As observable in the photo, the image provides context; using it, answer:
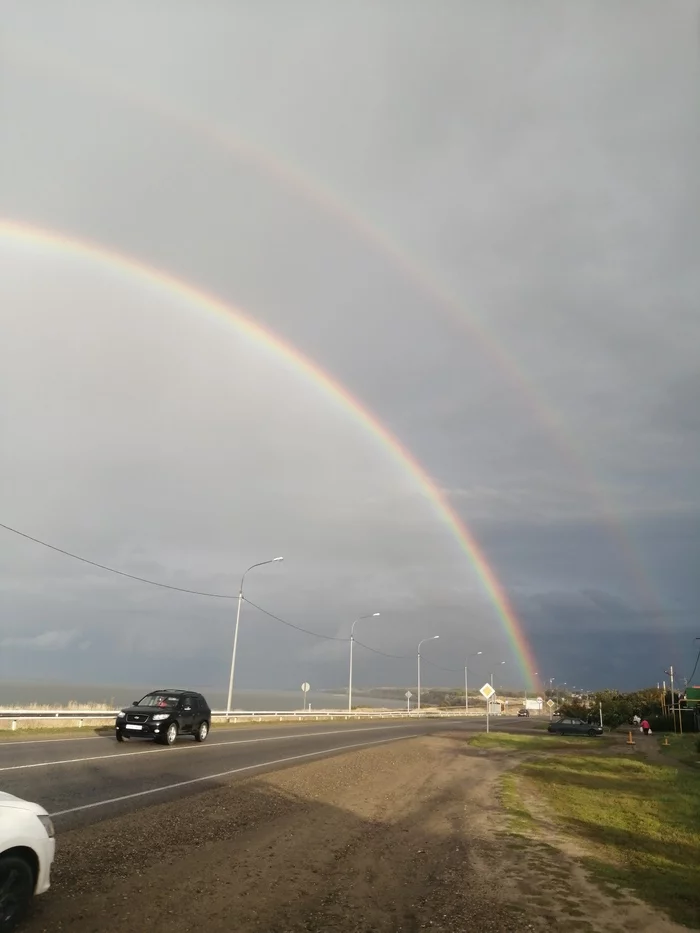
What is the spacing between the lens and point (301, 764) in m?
19.4

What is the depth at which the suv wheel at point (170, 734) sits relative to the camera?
2319cm

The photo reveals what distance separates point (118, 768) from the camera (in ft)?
52.2

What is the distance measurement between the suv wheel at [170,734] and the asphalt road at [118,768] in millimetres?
493

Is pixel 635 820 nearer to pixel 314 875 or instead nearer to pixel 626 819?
pixel 626 819

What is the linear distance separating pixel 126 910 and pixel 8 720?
80.2ft

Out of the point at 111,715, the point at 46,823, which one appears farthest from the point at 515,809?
the point at 111,715

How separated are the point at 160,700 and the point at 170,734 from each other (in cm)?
180

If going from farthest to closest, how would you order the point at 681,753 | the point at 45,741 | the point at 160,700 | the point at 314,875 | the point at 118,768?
1. the point at 681,753
2. the point at 160,700
3. the point at 45,741
4. the point at 118,768
5. the point at 314,875

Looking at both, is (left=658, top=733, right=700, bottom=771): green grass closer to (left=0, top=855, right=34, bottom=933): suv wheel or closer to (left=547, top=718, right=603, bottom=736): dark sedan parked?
(left=547, top=718, right=603, bottom=736): dark sedan parked

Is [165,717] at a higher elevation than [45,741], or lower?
higher

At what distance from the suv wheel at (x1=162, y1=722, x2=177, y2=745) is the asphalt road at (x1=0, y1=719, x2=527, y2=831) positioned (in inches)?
19.4

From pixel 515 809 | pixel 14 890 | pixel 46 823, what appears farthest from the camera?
pixel 515 809

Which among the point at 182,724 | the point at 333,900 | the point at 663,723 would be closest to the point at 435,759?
the point at 182,724

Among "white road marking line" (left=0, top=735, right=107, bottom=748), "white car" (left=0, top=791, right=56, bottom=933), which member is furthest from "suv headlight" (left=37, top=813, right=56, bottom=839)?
"white road marking line" (left=0, top=735, right=107, bottom=748)
